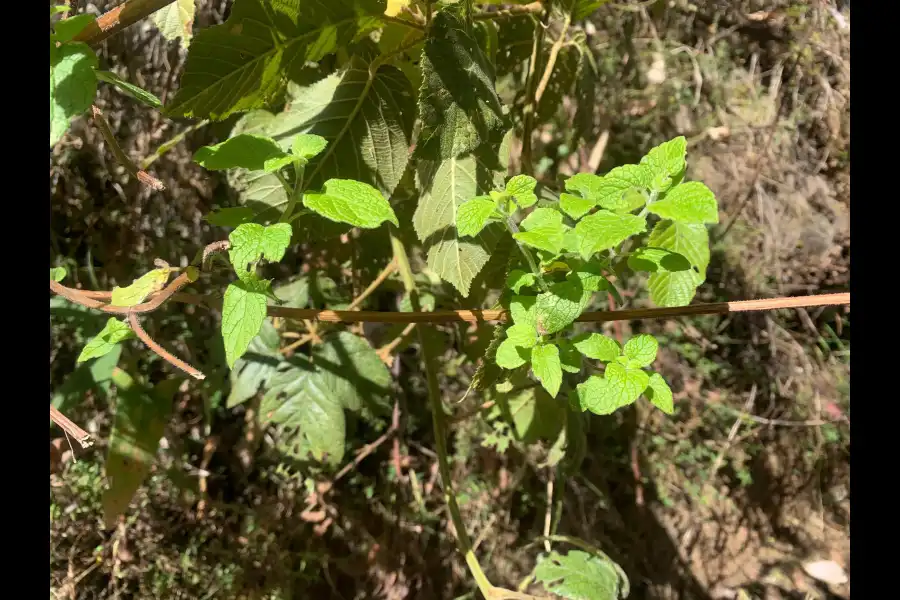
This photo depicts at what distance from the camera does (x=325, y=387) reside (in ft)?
3.81

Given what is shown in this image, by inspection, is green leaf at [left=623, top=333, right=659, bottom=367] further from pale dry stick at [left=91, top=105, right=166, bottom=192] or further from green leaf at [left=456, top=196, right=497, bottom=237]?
pale dry stick at [left=91, top=105, right=166, bottom=192]

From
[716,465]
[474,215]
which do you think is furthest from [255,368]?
[716,465]

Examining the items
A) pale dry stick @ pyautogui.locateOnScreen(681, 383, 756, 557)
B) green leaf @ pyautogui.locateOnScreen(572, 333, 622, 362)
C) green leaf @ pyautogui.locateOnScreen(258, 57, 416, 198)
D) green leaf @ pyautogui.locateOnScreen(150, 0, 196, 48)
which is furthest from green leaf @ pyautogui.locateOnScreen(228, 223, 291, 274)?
pale dry stick @ pyautogui.locateOnScreen(681, 383, 756, 557)

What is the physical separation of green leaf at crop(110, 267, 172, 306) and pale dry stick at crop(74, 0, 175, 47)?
0.24 meters

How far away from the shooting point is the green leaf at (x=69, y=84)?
1.69 feet

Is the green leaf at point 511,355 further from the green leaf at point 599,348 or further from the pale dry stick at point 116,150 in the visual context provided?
the pale dry stick at point 116,150

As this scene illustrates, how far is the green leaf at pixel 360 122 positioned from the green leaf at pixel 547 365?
0.34 metres

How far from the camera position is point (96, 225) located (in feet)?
4.96

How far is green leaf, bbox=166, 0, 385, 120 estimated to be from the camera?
0.67 meters

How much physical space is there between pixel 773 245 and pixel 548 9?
1539mm

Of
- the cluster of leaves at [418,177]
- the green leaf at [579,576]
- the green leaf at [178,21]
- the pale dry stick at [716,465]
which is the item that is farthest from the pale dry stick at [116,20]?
the pale dry stick at [716,465]

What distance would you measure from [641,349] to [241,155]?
1.56 feet
